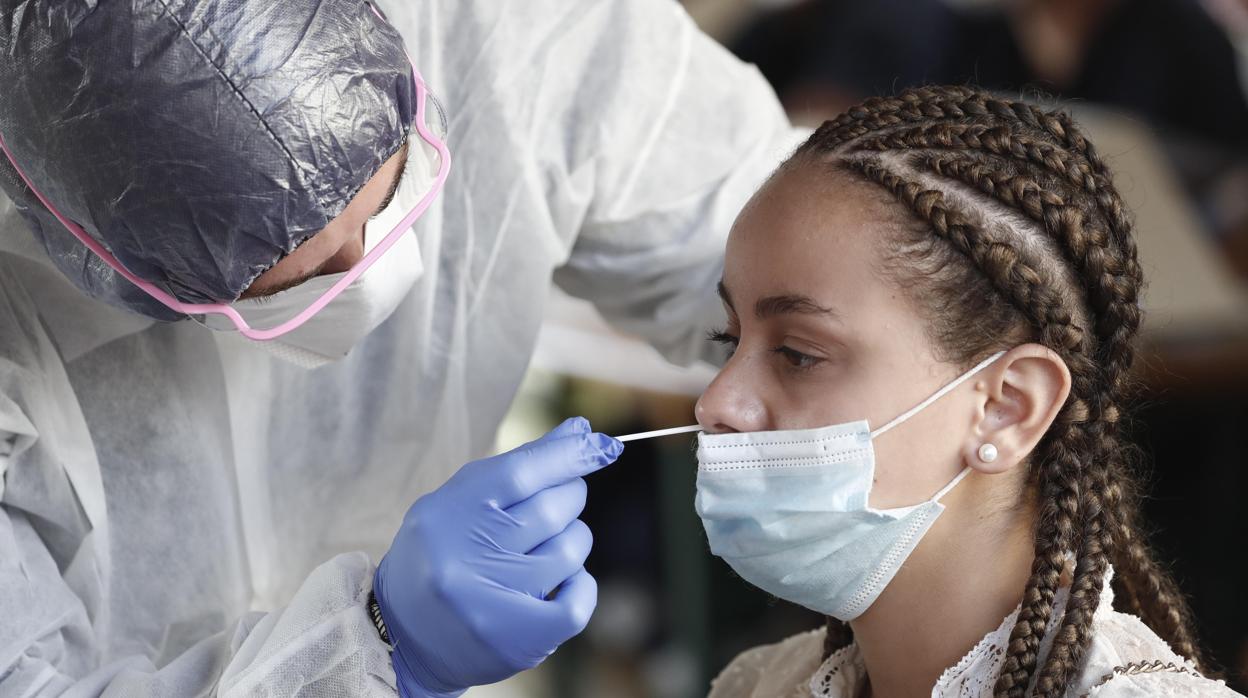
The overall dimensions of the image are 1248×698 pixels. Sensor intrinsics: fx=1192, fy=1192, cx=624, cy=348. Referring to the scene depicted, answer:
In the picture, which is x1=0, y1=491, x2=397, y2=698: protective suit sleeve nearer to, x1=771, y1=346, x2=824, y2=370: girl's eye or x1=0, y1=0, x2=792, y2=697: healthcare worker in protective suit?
x1=0, y1=0, x2=792, y2=697: healthcare worker in protective suit

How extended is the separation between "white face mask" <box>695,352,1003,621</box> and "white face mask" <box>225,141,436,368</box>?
0.39 meters

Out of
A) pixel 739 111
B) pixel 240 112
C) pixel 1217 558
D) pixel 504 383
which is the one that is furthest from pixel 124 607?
pixel 1217 558

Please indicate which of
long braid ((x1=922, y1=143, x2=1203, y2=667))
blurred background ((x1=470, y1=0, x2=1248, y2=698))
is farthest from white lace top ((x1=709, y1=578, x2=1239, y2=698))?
blurred background ((x1=470, y1=0, x2=1248, y2=698))

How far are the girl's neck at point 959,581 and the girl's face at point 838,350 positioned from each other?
62 millimetres

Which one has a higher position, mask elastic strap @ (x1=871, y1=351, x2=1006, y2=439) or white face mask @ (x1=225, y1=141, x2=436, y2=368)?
white face mask @ (x1=225, y1=141, x2=436, y2=368)

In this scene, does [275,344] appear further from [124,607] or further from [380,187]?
[124,607]

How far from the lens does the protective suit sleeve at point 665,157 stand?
1648mm

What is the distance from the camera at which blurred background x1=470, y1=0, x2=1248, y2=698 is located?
2773 millimetres

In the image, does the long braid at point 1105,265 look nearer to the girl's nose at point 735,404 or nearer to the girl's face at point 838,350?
the girl's face at point 838,350

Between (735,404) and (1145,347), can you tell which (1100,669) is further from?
(1145,347)

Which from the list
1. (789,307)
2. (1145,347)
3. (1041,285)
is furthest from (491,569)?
(1145,347)

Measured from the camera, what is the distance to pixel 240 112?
1090 mm

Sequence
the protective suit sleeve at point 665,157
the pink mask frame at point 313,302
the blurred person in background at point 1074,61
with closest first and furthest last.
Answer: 1. the pink mask frame at point 313,302
2. the protective suit sleeve at point 665,157
3. the blurred person in background at point 1074,61

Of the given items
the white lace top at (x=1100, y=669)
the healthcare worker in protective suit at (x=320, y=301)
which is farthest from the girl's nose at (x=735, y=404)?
the white lace top at (x=1100, y=669)
